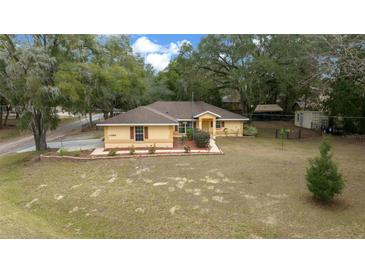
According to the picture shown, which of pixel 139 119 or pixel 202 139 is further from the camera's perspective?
pixel 139 119

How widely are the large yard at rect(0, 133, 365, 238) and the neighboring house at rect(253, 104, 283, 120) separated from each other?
2109cm

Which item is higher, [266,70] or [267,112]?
[266,70]

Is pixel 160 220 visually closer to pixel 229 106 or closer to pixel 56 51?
pixel 56 51

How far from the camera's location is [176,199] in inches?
312

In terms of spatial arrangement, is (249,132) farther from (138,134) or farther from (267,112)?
(267,112)

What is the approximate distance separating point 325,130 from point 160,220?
68.2 ft

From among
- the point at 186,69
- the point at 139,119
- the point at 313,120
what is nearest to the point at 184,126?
the point at 139,119

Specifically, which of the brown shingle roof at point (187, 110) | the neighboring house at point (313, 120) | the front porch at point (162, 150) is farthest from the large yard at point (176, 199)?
the neighboring house at point (313, 120)

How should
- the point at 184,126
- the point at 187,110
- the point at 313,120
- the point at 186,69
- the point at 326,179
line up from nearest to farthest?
the point at 326,179, the point at 184,126, the point at 187,110, the point at 186,69, the point at 313,120

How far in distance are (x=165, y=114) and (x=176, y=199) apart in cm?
1297

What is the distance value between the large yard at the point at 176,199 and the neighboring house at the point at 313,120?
10.8 m

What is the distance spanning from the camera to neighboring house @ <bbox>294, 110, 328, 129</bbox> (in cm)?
2345

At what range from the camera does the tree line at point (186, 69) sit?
12.1 metres

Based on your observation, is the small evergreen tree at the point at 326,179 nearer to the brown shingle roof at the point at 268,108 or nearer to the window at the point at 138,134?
the window at the point at 138,134
